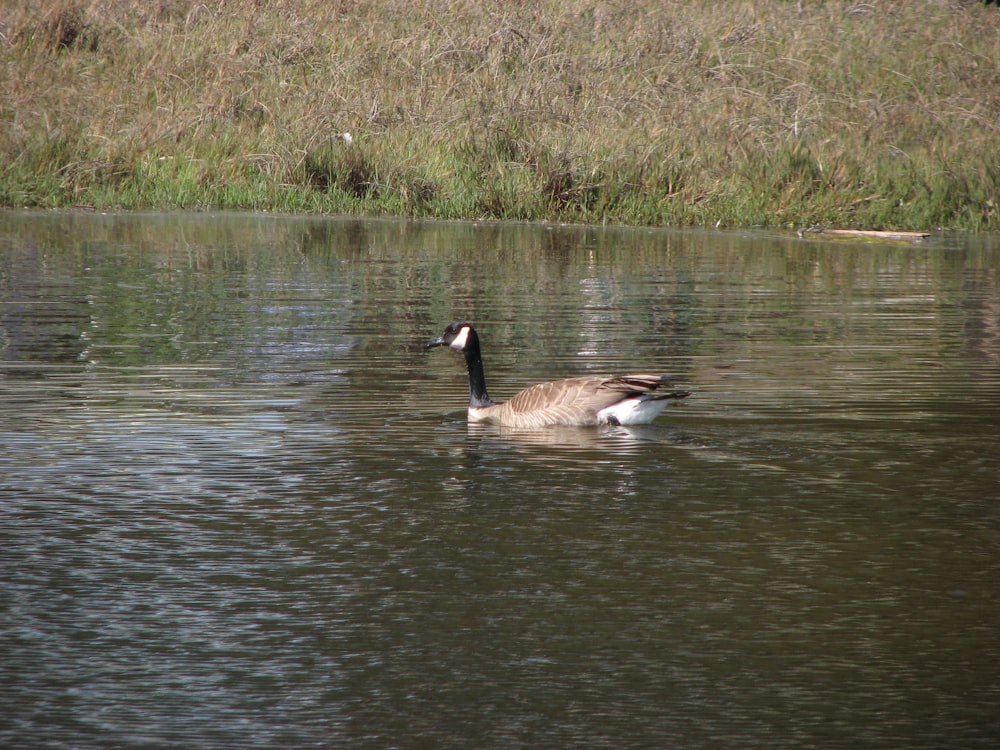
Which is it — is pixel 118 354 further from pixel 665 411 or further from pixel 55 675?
pixel 55 675

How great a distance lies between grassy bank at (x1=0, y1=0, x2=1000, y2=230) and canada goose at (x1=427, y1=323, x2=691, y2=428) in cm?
1322

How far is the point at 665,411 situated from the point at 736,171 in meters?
13.2

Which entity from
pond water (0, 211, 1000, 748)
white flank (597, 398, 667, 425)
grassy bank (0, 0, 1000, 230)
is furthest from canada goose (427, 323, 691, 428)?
→ grassy bank (0, 0, 1000, 230)

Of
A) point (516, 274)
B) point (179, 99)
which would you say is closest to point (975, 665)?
point (516, 274)

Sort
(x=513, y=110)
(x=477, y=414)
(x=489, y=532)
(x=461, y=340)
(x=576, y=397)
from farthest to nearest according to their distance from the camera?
(x=513, y=110)
(x=461, y=340)
(x=477, y=414)
(x=576, y=397)
(x=489, y=532)

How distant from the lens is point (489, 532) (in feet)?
24.2

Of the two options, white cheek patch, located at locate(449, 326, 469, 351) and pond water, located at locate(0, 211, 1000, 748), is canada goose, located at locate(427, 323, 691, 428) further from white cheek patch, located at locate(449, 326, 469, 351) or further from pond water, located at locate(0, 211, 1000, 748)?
white cheek patch, located at locate(449, 326, 469, 351)

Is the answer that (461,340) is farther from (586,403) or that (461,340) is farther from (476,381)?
(586,403)

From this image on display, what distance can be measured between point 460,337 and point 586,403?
4.16ft

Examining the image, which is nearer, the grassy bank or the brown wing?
the brown wing

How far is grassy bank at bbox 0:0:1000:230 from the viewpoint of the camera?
76.7ft

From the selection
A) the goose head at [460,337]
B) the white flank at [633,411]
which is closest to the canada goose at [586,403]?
the white flank at [633,411]

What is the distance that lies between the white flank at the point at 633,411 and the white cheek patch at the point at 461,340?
1171 millimetres

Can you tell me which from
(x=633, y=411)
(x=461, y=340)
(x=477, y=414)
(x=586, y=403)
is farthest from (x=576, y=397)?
(x=461, y=340)
